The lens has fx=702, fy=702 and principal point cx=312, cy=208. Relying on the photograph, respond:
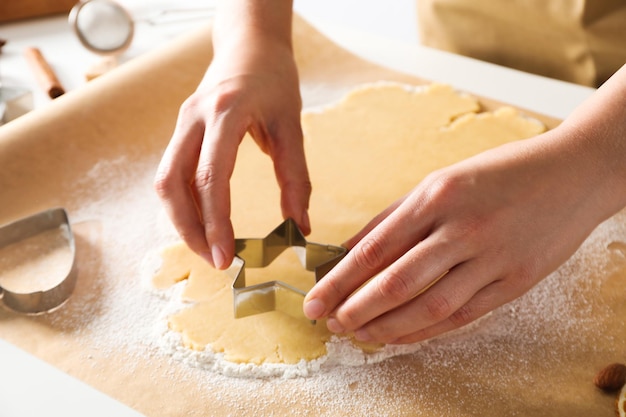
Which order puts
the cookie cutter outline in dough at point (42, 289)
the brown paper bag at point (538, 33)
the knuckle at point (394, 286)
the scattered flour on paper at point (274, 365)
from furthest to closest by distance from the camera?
the brown paper bag at point (538, 33)
the cookie cutter outline in dough at point (42, 289)
the scattered flour on paper at point (274, 365)
the knuckle at point (394, 286)

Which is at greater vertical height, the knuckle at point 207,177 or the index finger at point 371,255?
the knuckle at point 207,177

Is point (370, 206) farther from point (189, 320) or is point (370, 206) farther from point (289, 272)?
point (189, 320)

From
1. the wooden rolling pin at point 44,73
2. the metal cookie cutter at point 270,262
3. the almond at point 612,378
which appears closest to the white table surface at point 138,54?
the wooden rolling pin at point 44,73

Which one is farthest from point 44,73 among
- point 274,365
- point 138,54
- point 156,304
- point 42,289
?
point 274,365

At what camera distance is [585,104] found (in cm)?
106

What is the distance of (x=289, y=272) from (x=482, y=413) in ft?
1.31

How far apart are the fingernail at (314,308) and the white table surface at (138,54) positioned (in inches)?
10.9

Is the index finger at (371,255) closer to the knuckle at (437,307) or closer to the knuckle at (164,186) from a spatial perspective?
the knuckle at (437,307)

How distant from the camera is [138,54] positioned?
189cm

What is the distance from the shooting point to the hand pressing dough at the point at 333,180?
43.2 inches

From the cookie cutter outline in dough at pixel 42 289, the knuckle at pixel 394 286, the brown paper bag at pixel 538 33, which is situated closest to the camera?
the knuckle at pixel 394 286

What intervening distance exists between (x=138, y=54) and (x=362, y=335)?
120 cm

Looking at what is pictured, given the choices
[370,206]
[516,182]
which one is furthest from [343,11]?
[516,182]

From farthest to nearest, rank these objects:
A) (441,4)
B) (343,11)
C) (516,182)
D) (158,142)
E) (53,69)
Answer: (343,11) → (53,69) → (441,4) → (158,142) → (516,182)
